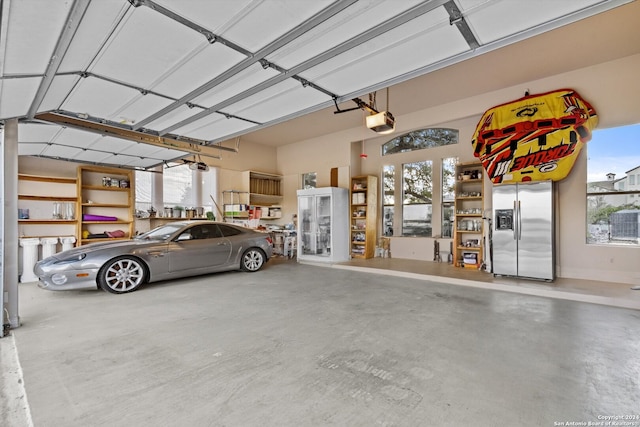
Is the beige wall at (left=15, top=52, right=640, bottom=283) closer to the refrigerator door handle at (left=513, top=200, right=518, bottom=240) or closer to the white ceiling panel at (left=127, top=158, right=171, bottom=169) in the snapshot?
the refrigerator door handle at (left=513, top=200, right=518, bottom=240)

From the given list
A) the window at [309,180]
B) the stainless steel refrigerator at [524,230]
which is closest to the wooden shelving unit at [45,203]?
the window at [309,180]

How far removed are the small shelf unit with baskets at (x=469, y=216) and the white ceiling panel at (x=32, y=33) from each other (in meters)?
6.84

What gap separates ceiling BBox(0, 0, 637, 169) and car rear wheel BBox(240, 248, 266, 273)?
3.22m

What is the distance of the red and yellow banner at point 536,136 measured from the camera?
5148 mm

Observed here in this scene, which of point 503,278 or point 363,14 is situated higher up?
point 363,14

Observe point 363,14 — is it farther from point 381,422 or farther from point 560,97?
point 560,97

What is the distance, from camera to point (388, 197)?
8.46 m

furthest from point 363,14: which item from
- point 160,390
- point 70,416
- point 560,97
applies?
point 560,97

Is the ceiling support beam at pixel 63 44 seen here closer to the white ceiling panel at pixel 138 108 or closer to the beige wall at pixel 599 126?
the white ceiling panel at pixel 138 108

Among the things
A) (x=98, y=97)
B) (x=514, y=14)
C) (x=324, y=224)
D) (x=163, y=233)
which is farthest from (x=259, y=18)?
(x=324, y=224)

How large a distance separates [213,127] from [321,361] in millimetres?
3409

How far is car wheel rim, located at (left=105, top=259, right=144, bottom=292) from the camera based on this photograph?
4527mm

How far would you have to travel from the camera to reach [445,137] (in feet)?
24.7

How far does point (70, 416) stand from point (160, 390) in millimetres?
461
